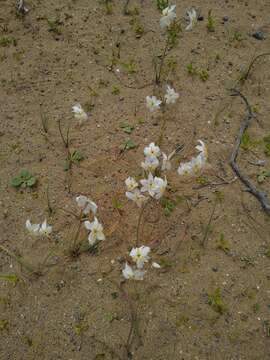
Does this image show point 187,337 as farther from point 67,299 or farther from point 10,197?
point 10,197

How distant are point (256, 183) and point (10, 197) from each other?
1.89m

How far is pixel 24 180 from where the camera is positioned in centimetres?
334

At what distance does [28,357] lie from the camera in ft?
8.57

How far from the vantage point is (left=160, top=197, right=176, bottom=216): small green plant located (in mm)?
3184

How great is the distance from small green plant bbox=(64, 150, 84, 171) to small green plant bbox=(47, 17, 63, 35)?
61.5 inches

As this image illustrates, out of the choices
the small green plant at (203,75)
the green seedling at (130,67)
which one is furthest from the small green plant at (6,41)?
the small green plant at (203,75)

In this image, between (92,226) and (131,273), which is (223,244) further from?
(92,226)

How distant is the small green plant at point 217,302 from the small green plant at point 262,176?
39.3 inches

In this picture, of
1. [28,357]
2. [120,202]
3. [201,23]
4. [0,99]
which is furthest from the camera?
[201,23]

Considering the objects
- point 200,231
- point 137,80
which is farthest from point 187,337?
point 137,80

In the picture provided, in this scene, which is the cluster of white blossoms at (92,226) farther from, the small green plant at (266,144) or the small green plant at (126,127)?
the small green plant at (266,144)

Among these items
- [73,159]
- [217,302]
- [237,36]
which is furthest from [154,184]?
[237,36]

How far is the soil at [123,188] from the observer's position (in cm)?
270

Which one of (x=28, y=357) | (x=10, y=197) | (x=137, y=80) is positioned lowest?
(x=28, y=357)
